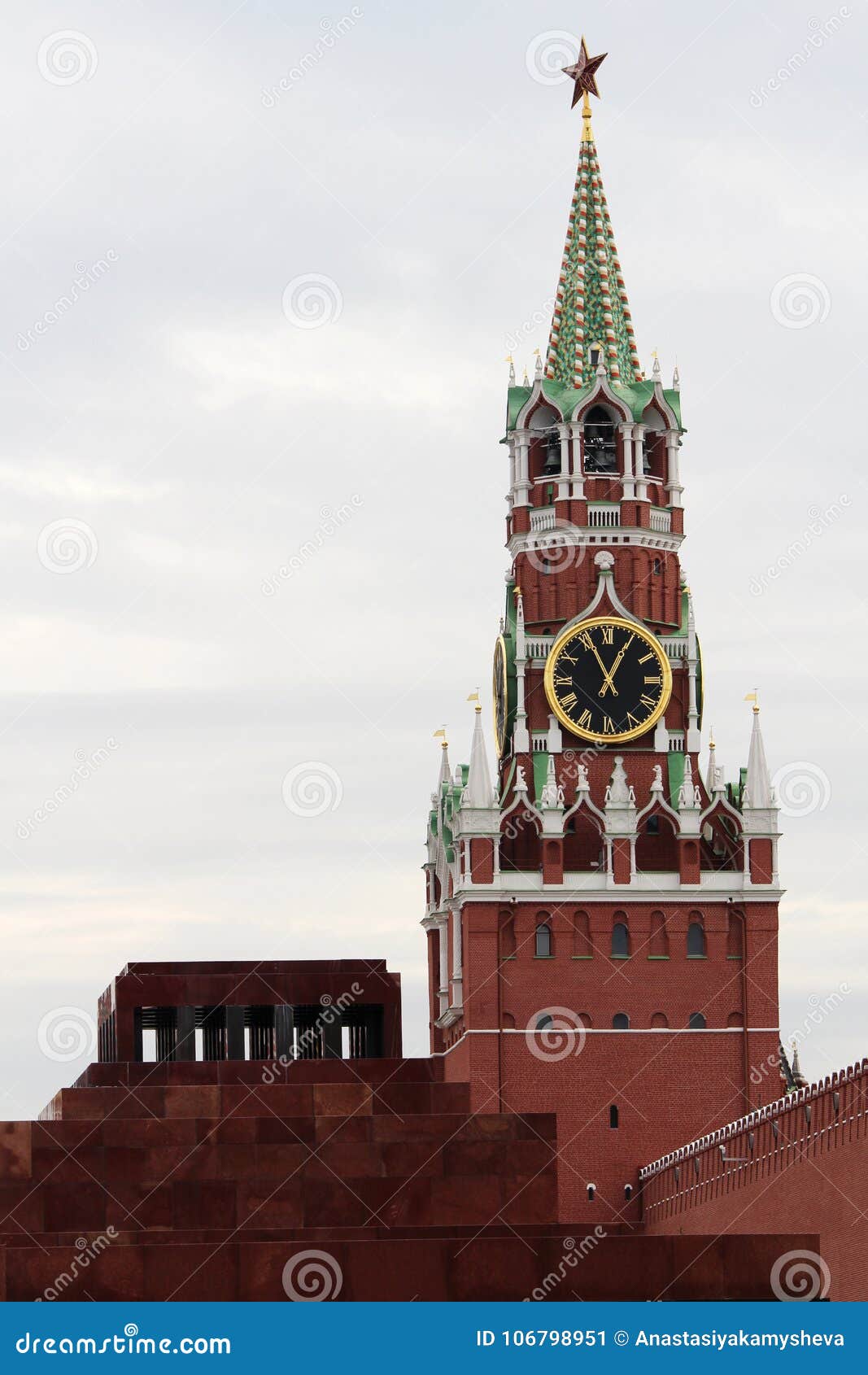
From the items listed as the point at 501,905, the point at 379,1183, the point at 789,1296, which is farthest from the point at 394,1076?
the point at 789,1296

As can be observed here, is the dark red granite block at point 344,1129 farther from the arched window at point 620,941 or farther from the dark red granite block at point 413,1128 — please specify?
the arched window at point 620,941

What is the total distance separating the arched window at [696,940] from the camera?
12500 cm

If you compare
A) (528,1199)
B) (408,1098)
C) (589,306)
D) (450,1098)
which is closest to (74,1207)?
(408,1098)

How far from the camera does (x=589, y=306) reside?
442 feet

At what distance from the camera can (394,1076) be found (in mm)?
109312

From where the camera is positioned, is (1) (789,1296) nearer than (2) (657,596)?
Yes

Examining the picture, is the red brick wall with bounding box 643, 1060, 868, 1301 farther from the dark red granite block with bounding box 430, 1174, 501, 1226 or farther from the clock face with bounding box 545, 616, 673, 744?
the clock face with bounding box 545, 616, 673, 744

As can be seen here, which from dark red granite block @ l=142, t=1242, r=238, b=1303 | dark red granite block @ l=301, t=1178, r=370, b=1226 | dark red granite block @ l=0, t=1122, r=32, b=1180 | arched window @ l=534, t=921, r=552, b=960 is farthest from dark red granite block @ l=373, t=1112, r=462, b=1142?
arched window @ l=534, t=921, r=552, b=960

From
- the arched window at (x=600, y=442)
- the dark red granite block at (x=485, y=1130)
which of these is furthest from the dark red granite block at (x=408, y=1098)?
Result: the arched window at (x=600, y=442)

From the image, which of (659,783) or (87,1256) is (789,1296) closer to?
(87,1256)

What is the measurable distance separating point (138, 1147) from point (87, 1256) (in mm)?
13909

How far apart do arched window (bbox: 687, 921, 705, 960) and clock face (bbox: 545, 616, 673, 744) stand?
7581 mm

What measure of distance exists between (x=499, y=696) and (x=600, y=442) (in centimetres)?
1077
